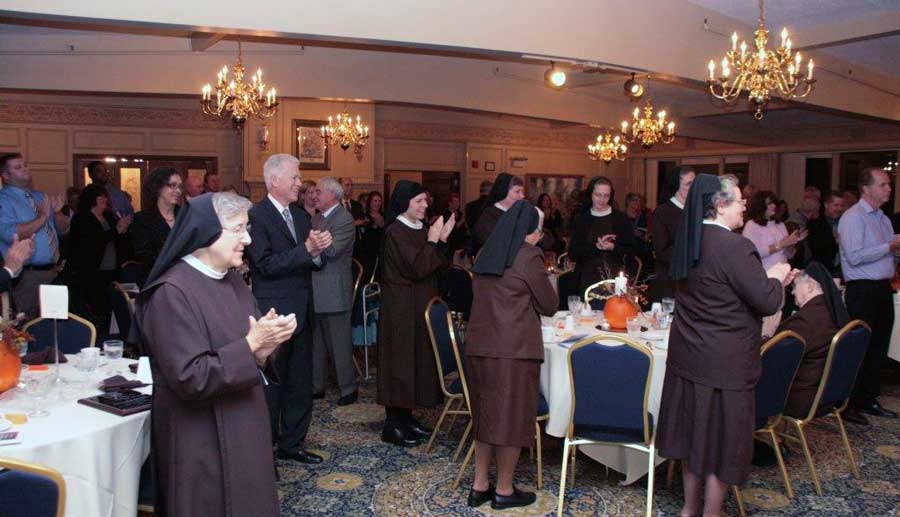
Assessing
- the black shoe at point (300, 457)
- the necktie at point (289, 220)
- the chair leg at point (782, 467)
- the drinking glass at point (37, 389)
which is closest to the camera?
the drinking glass at point (37, 389)

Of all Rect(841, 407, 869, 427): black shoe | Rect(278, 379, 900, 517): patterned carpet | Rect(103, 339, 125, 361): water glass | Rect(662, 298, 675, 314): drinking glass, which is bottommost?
Rect(278, 379, 900, 517): patterned carpet

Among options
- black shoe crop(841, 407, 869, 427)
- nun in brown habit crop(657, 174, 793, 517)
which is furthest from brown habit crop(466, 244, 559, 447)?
black shoe crop(841, 407, 869, 427)

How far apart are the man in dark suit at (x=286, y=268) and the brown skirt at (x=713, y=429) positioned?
6.90 ft

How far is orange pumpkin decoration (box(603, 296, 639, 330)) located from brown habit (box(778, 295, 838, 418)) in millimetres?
947

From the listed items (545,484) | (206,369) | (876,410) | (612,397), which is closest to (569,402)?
(612,397)

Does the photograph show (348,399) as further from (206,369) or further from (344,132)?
(344,132)

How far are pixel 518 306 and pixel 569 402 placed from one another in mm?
769

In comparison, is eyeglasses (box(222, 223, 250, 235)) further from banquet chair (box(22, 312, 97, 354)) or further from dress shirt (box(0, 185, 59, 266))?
dress shirt (box(0, 185, 59, 266))

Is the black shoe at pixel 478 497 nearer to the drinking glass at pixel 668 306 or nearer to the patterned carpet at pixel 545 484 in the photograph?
the patterned carpet at pixel 545 484

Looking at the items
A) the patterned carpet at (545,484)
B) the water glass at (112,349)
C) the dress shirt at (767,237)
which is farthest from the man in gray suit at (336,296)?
the dress shirt at (767,237)

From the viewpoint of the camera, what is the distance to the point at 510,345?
400cm

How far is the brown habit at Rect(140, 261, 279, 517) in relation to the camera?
255cm

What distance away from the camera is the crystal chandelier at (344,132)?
1187 centimetres

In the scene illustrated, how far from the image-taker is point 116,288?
529 cm
